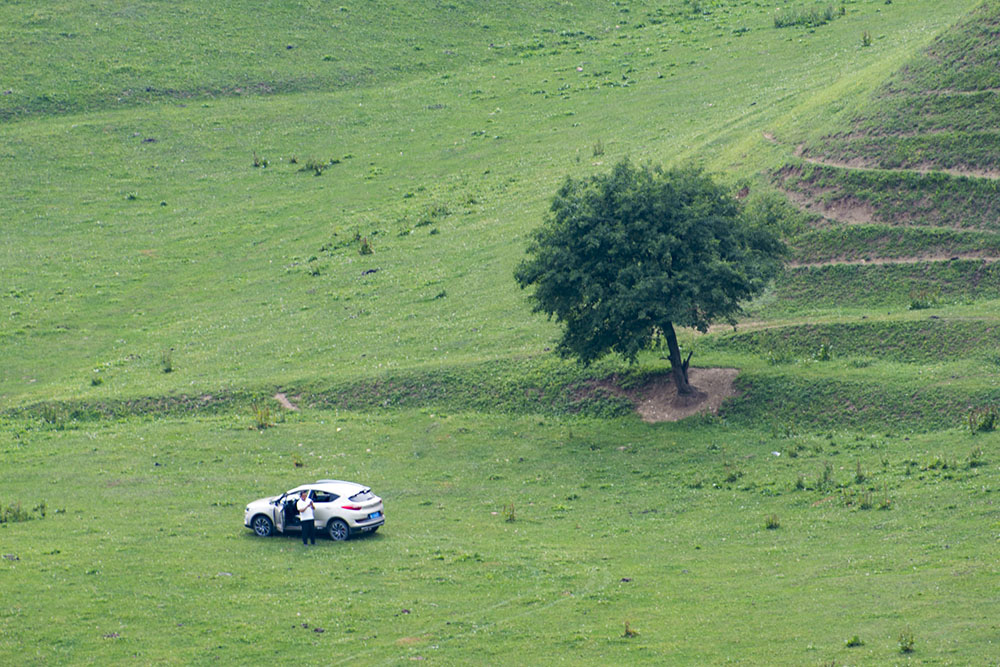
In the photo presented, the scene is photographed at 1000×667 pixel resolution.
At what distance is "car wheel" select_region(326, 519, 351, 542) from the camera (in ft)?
102

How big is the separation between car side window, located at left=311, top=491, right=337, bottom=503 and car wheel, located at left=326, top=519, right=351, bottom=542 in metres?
0.57

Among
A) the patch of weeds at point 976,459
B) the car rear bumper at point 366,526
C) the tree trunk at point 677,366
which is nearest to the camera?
the car rear bumper at point 366,526

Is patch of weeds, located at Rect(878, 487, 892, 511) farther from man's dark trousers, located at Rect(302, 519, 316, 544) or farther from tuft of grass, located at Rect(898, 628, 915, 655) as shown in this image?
man's dark trousers, located at Rect(302, 519, 316, 544)

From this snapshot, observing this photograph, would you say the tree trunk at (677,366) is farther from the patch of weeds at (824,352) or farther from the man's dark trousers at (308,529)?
the man's dark trousers at (308,529)

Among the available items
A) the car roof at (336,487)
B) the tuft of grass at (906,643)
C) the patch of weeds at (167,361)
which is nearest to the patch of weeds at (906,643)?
the tuft of grass at (906,643)

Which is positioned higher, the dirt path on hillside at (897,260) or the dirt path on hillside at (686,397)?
the dirt path on hillside at (897,260)

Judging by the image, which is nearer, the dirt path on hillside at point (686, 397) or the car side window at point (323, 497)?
the car side window at point (323, 497)

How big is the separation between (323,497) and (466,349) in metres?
19.1

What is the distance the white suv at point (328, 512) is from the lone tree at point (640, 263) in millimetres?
11969

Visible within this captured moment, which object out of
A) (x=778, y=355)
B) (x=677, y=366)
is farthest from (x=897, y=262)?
(x=677, y=366)

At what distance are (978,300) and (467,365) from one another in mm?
20027

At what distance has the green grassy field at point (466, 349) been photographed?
25.3 meters

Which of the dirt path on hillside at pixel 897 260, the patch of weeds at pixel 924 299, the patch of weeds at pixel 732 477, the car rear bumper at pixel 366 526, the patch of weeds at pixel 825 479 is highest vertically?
the dirt path on hillside at pixel 897 260

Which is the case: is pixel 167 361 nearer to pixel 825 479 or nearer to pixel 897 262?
pixel 825 479
